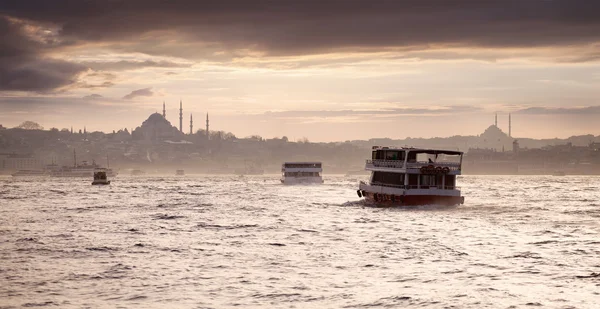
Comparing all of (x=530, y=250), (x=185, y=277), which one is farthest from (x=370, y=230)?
(x=185, y=277)

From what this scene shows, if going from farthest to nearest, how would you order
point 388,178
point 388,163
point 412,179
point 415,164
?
point 388,178
point 388,163
point 412,179
point 415,164

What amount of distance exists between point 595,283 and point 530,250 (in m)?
11.3

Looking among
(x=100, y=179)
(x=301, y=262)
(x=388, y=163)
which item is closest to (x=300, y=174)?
(x=100, y=179)

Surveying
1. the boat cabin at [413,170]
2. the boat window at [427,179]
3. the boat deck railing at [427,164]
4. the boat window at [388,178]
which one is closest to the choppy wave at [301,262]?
the boat cabin at [413,170]

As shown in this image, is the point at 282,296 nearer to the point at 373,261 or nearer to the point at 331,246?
the point at 373,261

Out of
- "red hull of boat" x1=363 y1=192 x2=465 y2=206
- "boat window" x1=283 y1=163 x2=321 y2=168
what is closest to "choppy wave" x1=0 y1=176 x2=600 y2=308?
"red hull of boat" x1=363 y1=192 x2=465 y2=206

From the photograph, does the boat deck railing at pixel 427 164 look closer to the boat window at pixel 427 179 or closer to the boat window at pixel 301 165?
the boat window at pixel 427 179

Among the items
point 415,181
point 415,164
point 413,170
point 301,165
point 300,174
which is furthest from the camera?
point 301,165

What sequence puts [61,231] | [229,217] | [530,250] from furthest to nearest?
1. [229,217]
2. [61,231]
3. [530,250]

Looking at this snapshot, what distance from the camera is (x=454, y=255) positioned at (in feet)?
127

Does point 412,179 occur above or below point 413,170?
below

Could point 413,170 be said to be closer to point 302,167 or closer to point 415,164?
point 415,164

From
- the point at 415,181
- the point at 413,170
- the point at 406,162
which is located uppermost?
the point at 406,162

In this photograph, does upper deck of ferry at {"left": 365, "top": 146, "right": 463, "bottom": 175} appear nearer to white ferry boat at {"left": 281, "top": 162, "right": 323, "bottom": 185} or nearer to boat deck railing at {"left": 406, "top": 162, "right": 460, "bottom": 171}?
boat deck railing at {"left": 406, "top": 162, "right": 460, "bottom": 171}
